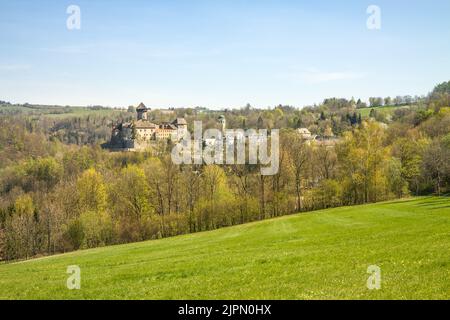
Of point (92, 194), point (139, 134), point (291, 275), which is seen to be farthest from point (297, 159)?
point (139, 134)

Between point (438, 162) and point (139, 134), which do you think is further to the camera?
point (139, 134)

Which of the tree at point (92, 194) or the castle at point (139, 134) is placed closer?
the tree at point (92, 194)

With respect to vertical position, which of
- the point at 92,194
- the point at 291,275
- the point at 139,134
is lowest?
the point at 92,194

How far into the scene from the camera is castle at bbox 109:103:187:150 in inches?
6590

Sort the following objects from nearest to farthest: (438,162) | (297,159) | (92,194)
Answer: (297,159)
(438,162)
(92,194)

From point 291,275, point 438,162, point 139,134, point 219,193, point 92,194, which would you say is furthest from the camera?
point 139,134

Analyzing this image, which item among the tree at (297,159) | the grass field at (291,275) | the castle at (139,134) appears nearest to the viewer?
the grass field at (291,275)

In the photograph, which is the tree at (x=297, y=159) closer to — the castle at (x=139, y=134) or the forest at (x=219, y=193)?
the forest at (x=219, y=193)

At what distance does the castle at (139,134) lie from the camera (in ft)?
549

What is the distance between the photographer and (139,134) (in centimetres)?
17988
